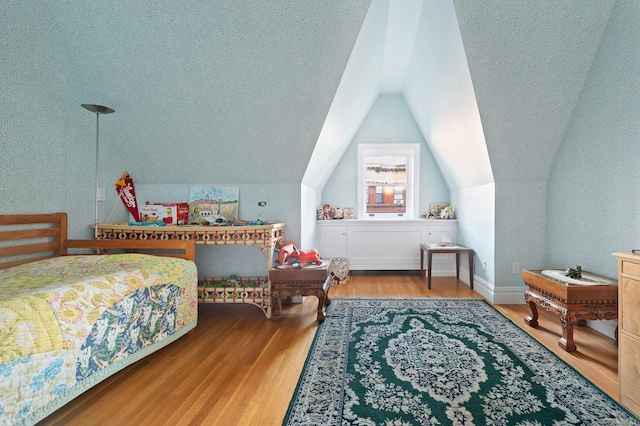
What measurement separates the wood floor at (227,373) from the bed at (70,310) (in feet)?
0.46

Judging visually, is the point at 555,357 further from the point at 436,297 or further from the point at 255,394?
the point at 255,394

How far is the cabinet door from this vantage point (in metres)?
4.54

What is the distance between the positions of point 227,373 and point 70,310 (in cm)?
91

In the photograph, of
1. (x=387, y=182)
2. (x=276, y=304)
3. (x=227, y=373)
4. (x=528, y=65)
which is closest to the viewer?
(x=227, y=373)

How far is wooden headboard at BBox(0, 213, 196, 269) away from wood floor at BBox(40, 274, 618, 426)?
0.76 metres

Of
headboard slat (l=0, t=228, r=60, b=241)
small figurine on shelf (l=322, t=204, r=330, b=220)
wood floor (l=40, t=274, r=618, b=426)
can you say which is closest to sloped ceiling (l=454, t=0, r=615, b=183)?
wood floor (l=40, t=274, r=618, b=426)

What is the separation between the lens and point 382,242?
4.52 metres

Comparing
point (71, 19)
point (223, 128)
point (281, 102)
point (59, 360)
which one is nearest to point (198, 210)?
point (223, 128)

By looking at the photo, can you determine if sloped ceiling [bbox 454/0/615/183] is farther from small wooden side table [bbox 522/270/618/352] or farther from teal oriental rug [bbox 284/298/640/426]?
teal oriental rug [bbox 284/298/640/426]

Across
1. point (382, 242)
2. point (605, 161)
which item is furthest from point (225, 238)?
point (605, 161)

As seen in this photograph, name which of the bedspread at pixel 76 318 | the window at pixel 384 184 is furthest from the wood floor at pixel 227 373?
the window at pixel 384 184

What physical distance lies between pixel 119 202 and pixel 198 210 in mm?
794

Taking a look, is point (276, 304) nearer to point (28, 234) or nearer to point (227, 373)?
point (227, 373)

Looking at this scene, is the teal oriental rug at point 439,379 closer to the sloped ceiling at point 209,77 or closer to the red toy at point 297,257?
the red toy at point 297,257
